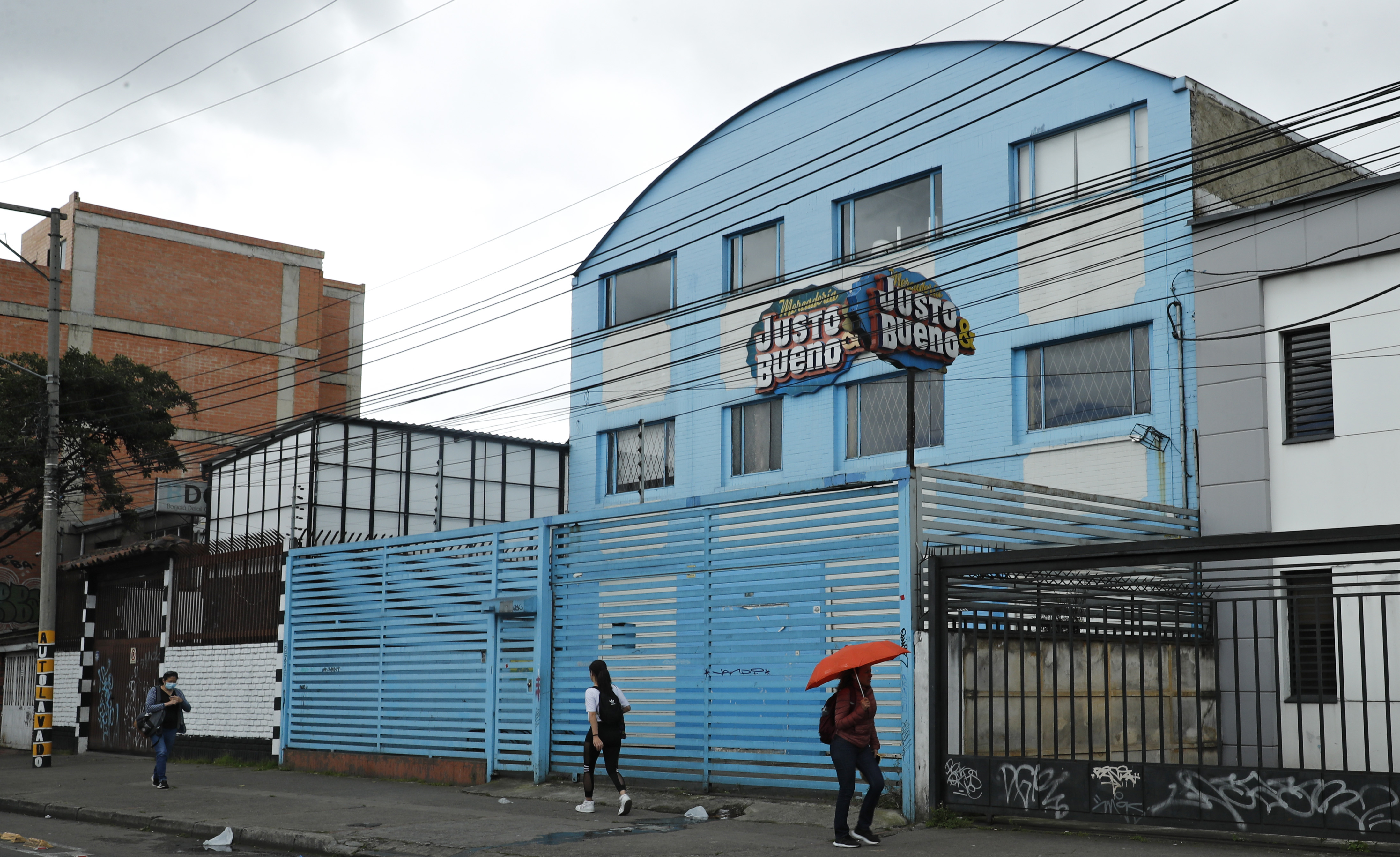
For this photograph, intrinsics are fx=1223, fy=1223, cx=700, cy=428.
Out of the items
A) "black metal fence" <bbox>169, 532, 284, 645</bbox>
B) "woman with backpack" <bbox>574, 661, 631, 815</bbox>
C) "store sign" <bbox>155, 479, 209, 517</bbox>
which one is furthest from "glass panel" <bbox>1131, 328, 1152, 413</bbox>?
"store sign" <bbox>155, 479, 209, 517</bbox>

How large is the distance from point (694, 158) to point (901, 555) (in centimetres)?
1575

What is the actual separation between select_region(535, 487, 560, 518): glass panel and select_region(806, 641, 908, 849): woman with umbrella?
24.1m

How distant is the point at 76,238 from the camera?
43.2m

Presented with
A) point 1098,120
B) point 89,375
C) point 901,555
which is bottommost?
point 901,555

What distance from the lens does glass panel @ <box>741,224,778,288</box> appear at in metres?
23.9

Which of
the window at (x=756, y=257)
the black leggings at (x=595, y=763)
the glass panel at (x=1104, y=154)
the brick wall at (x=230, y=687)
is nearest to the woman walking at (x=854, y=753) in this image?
the black leggings at (x=595, y=763)

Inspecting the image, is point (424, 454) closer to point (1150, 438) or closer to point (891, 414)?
point (891, 414)

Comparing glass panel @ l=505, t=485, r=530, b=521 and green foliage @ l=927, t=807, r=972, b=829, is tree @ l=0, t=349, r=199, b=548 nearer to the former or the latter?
glass panel @ l=505, t=485, r=530, b=521

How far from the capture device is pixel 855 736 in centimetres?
1005

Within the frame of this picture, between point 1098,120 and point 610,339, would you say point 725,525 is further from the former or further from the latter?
point 610,339

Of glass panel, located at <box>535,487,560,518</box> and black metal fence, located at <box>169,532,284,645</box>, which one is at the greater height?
Answer: glass panel, located at <box>535,487,560,518</box>

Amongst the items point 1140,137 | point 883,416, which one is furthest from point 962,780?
point 1140,137

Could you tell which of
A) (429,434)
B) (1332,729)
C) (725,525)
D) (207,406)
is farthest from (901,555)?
(207,406)

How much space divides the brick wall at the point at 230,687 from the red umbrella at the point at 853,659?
12437mm
